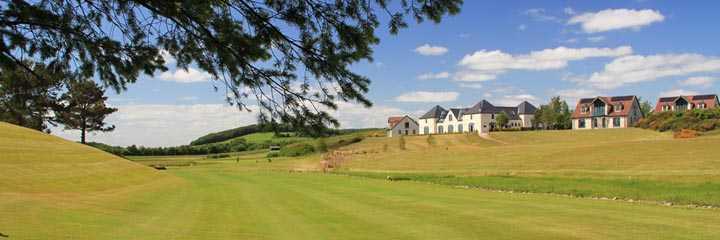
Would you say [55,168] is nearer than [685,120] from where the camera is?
Yes

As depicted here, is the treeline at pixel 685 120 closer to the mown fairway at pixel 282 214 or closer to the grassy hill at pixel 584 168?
the grassy hill at pixel 584 168

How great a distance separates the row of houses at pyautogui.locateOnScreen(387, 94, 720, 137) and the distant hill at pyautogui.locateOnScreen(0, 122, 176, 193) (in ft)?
215

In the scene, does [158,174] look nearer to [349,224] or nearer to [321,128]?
[349,224]

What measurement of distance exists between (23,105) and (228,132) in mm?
114512

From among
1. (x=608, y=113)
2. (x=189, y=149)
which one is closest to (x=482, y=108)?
(x=608, y=113)

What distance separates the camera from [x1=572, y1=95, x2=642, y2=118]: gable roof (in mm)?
88125

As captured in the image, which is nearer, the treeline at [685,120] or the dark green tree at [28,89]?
the dark green tree at [28,89]

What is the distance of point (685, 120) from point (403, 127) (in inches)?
2219

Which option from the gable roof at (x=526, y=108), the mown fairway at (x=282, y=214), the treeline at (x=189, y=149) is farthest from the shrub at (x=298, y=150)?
the gable roof at (x=526, y=108)

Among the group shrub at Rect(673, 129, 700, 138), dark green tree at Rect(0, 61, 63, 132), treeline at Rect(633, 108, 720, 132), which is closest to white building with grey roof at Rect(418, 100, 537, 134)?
treeline at Rect(633, 108, 720, 132)

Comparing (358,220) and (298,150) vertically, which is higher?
(298,150)

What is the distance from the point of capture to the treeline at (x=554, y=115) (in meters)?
91.7

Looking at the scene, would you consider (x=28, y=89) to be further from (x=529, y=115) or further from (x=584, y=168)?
(x=529, y=115)

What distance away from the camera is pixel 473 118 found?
99375mm
